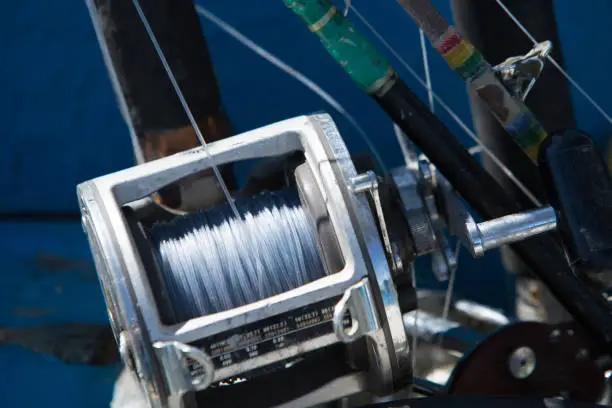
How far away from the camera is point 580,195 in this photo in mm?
1015

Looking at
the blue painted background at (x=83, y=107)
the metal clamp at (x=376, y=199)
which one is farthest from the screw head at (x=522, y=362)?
the blue painted background at (x=83, y=107)

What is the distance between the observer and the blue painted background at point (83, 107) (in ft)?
5.50

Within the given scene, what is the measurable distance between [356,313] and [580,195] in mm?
336

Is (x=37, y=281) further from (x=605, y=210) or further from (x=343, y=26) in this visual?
(x=605, y=210)

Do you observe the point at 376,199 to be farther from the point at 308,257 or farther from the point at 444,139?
the point at 444,139

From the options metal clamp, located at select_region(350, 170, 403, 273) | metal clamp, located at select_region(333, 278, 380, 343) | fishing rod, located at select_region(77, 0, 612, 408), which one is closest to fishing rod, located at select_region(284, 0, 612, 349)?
Answer: fishing rod, located at select_region(77, 0, 612, 408)

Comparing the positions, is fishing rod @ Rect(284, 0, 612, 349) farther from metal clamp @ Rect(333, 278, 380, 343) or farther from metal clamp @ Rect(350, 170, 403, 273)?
metal clamp @ Rect(333, 278, 380, 343)

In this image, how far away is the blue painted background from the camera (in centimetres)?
168

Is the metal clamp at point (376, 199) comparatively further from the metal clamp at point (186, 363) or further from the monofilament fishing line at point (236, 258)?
the metal clamp at point (186, 363)

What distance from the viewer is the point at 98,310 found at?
5.54 feet

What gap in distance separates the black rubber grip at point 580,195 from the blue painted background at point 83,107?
28.8 inches

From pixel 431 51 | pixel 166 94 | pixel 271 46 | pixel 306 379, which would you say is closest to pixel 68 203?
pixel 271 46

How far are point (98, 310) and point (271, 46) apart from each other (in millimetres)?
665

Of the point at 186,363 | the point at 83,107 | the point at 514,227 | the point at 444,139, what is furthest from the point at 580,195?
the point at 83,107
